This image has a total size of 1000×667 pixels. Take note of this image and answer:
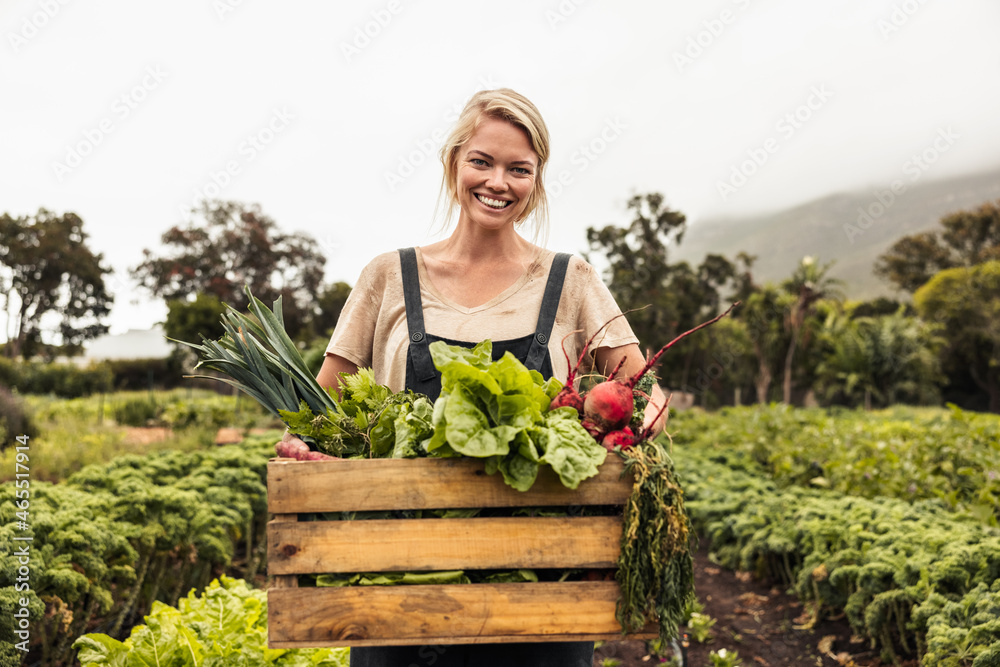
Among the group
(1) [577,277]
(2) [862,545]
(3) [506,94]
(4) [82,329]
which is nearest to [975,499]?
(2) [862,545]

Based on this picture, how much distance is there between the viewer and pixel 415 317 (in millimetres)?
2002

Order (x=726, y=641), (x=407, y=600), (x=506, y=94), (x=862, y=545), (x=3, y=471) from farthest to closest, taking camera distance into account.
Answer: (x=3, y=471) → (x=726, y=641) → (x=862, y=545) → (x=506, y=94) → (x=407, y=600)

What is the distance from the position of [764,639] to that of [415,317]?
4102 mm

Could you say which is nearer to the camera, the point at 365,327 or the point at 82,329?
the point at 365,327

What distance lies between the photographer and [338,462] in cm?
142

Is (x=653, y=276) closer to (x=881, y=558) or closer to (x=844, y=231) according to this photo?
(x=881, y=558)

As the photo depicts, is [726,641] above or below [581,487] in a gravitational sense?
below

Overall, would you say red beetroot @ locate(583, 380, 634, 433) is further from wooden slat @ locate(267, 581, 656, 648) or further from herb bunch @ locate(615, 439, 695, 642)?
wooden slat @ locate(267, 581, 656, 648)

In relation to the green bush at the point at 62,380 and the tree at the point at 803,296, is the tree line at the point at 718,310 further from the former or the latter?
the green bush at the point at 62,380

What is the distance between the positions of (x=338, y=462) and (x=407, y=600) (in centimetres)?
32

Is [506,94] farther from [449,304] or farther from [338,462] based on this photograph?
[338,462]

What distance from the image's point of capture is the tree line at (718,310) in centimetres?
3192

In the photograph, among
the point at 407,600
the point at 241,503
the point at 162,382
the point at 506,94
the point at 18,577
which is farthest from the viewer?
the point at 162,382

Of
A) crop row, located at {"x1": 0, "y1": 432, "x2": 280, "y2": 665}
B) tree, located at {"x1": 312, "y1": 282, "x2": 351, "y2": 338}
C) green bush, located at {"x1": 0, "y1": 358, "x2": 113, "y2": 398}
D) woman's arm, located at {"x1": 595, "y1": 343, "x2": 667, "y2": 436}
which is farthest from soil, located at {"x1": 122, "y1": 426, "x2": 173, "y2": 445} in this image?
tree, located at {"x1": 312, "y1": 282, "x2": 351, "y2": 338}
